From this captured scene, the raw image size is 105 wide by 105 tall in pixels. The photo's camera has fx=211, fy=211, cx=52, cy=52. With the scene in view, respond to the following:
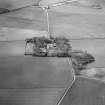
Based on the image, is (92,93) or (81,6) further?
(81,6)

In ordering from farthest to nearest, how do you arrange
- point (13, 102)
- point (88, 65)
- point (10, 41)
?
point (10, 41), point (88, 65), point (13, 102)

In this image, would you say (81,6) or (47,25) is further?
(81,6)

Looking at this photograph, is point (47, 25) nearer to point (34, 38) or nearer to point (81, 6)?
point (34, 38)

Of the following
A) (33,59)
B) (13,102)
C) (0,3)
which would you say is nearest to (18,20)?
(0,3)

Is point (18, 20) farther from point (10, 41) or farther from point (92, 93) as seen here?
point (92, 93)

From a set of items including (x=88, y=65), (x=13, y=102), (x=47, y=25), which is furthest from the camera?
(x=47, y=25)

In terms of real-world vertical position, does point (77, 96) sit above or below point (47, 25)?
below

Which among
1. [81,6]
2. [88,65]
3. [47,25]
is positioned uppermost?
[81,6]

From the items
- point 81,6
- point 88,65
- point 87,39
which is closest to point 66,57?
point 88,65

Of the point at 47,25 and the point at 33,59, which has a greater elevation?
the point at 47,25
